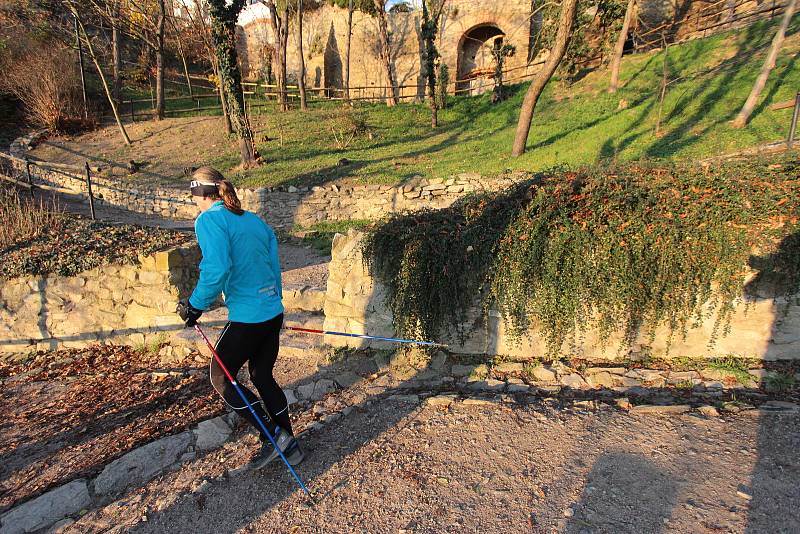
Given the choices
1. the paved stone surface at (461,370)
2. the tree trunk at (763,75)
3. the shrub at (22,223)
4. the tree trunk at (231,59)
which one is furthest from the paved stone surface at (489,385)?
the tree trunk at (231,59)

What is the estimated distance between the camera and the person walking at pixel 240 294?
8.64 feet

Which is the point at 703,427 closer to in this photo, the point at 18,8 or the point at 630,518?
the point at 630,518

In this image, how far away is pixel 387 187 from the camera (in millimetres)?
11320

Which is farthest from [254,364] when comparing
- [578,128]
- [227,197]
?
[578,128]

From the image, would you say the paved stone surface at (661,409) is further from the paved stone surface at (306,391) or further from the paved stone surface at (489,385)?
the paved stone surface at (306,391)

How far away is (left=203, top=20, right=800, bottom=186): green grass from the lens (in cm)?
1027

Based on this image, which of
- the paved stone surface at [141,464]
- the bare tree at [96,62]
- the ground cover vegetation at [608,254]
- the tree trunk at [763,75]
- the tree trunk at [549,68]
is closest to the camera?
the paved stone surface at [141,464]

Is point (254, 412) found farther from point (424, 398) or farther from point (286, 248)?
point (286, 248)

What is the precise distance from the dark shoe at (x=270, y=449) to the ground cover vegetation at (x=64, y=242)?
3.55 m

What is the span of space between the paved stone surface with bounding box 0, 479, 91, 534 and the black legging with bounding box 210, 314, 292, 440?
127cm

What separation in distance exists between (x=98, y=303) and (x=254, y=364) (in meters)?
4.02

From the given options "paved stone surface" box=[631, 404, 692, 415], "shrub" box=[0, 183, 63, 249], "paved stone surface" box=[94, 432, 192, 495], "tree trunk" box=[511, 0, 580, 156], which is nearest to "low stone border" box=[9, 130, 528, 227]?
"tree trunk" box=[511, 0, 580, 156]

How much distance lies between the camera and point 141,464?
322cm

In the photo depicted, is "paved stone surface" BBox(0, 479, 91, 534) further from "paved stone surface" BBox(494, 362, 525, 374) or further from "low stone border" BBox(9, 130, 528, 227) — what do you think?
"low stone border" BBox(9, 130, 528, 227)
